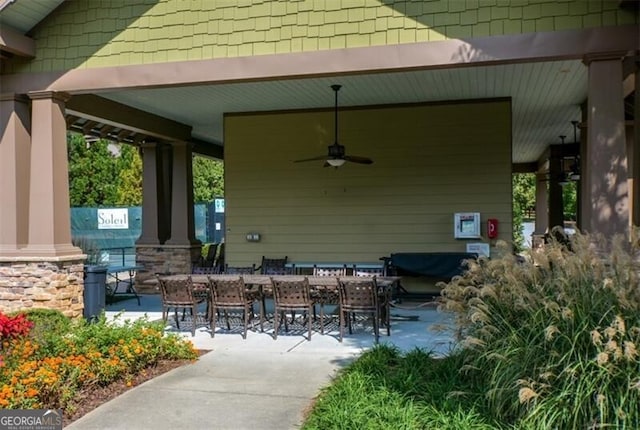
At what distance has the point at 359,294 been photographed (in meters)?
6.82

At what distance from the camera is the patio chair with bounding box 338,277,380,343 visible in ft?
22.0

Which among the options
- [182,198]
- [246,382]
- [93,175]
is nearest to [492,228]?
[246,382]

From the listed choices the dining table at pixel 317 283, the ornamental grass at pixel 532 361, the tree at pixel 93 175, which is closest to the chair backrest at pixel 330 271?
the dining table at pixel 317 283

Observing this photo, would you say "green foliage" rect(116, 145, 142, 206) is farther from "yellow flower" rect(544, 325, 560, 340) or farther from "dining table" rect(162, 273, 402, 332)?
→ "yellow flower" rect(544, 325, 560, 340)

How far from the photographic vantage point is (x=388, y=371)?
489cm

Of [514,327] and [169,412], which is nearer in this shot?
[514,327]

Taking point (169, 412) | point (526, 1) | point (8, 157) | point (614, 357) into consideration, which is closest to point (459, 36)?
point (526, 1)

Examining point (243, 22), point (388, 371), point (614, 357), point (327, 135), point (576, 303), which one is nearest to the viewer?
point (614, 357)

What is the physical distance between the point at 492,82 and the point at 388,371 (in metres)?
5.67

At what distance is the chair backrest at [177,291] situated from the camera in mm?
7317

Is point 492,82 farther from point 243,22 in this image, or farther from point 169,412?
point 169,412

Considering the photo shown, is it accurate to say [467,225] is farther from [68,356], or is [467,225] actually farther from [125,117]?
[68,356]

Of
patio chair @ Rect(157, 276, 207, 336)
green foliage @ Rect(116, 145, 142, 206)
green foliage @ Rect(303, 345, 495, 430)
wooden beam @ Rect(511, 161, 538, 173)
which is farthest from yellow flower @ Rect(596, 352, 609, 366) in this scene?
green foliage @ Rect(116, 145, 142, 206)

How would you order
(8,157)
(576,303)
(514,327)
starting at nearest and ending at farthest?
(576,303) < (514,327) < (8,157)
